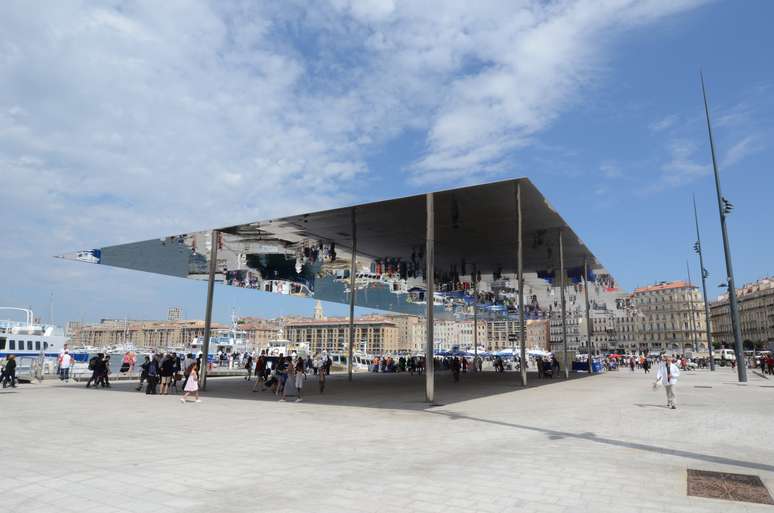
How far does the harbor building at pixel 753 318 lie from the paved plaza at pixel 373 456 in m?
120

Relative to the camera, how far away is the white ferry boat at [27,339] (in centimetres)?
3431

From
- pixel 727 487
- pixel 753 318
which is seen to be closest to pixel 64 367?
pixel 727 487

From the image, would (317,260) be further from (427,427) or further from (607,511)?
(607,511)

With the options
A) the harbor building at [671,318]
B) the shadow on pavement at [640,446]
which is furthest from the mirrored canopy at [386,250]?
the harbor building at [671,318]

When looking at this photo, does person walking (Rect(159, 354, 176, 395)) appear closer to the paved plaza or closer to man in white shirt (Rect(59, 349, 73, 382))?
the paved plaza

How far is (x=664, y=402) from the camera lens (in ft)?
54.0

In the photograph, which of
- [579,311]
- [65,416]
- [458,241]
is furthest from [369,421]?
[579,311]

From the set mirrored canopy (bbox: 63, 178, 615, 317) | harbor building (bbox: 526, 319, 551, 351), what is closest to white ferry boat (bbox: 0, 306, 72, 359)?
mirrored canopy (bbox: 63, 178, 615, 317)

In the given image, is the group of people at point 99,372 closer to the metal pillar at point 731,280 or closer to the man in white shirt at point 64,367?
the man in white shirt at point 64,367

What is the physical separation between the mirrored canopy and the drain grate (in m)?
10.7

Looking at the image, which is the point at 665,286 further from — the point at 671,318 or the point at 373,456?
the point at 373,456

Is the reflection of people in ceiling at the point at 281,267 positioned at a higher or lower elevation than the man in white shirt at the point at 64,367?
higher

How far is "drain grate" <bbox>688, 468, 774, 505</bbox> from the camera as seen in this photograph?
588 cm

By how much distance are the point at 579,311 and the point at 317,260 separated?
97.8 feet
